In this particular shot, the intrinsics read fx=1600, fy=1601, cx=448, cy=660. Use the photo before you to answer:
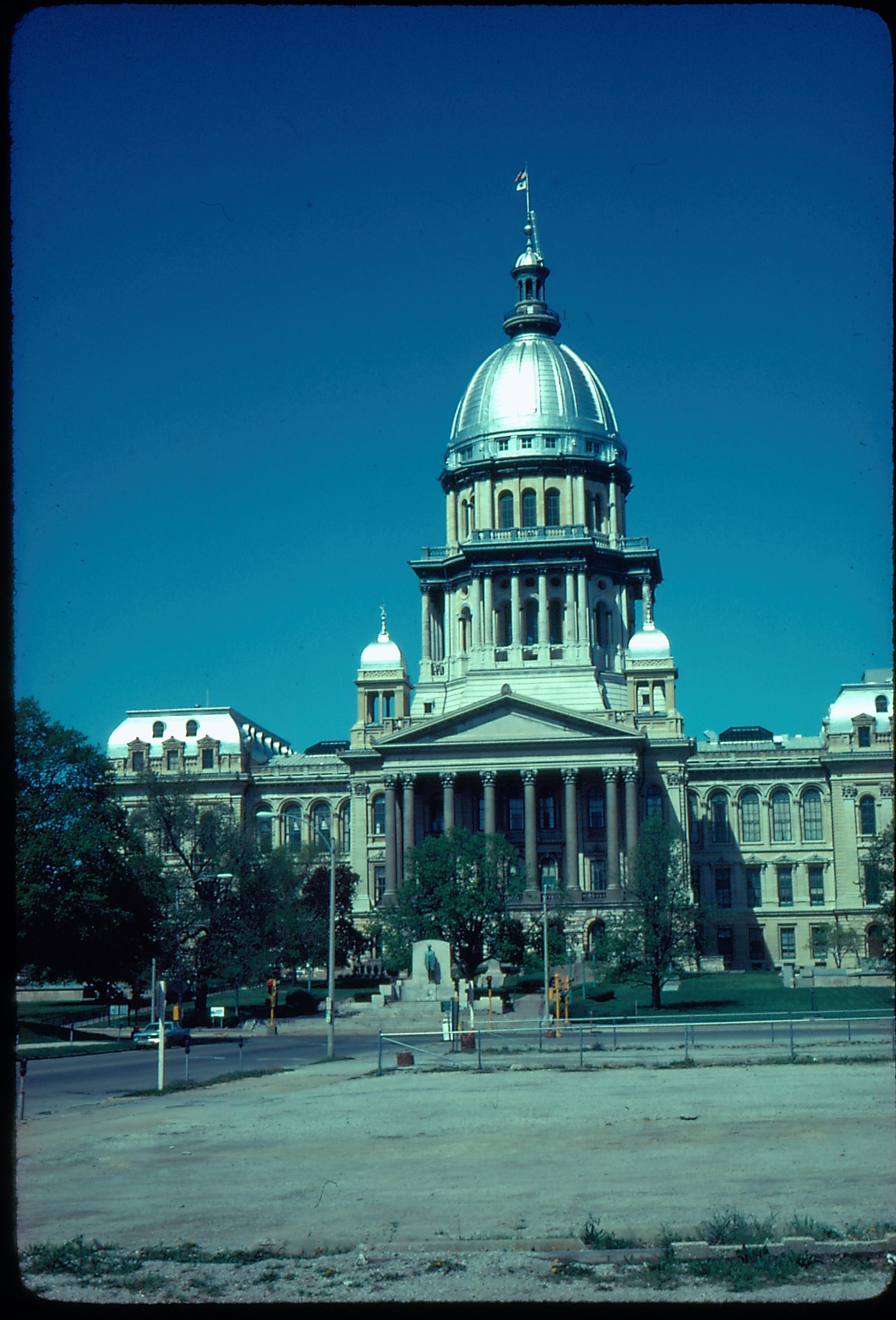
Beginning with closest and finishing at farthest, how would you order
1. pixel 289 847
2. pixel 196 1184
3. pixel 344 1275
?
pixel 344 1275 < pixel 196 1184 < pixel 289 847

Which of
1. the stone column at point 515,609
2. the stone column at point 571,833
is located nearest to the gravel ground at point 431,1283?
the stone column at point 571,833

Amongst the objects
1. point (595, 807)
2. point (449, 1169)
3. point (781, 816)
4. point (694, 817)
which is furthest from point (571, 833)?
point (449, 1169)

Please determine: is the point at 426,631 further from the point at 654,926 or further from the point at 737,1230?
the point at 737,1230

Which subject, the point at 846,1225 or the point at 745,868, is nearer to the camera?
the point at 846,1225

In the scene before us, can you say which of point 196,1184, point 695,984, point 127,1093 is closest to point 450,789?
point 695,984

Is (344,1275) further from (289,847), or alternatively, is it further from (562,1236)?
(289,847)

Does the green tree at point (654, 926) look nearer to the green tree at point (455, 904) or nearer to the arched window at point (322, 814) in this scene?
the green tree at point (455, 904)

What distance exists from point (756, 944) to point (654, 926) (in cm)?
4438

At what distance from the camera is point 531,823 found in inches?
4176

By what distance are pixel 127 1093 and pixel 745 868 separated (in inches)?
3384

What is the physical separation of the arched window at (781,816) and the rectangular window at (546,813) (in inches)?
790

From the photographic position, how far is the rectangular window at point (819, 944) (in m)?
114

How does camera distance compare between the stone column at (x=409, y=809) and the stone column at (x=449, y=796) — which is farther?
the stone column at (x=409, y=809)

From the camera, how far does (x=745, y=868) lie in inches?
4766
